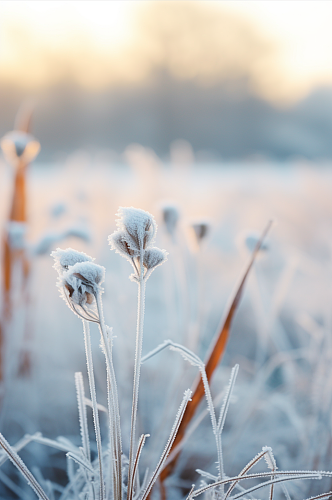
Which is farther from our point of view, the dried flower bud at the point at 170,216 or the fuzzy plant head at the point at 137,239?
the dried flower bud at the point at 170,216

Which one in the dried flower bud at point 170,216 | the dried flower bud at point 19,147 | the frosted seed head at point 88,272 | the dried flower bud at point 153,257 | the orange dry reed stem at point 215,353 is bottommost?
the orange dry reed stem at point 215,353

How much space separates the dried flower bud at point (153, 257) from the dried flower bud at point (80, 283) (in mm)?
17

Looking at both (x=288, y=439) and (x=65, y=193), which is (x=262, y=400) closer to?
(x=288, y=439)

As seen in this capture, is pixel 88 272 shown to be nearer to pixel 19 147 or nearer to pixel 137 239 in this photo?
pixel 137 239

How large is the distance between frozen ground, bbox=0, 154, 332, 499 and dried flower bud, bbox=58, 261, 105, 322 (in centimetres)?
13

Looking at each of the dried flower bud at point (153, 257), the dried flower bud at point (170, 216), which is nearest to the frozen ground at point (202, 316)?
the dried flower bud at point (170, 216)

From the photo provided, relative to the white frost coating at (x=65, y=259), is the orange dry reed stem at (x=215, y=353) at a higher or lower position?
lower

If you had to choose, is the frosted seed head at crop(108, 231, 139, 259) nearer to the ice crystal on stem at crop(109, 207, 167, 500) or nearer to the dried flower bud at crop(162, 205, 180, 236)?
the ice crystal on stem at crop(109, 207, 167, 500)

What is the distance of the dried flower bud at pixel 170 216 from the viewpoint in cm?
25

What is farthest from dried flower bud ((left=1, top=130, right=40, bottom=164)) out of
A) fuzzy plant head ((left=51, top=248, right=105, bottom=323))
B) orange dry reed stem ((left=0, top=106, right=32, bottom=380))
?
fuzzy plant head ((left=51, top=248, right=105, bottom=323))

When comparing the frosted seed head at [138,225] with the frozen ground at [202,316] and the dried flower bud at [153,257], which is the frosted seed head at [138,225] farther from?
the frozen ground at [202,316]

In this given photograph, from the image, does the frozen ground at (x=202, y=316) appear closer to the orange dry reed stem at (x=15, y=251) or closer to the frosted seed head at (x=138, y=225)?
the orange dry reed stem at (x=15, y=251)

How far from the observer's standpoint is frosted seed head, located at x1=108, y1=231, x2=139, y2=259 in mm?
132

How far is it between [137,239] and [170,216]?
122 mm
